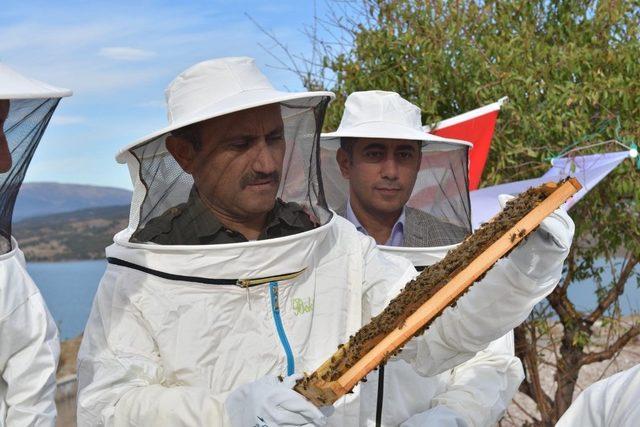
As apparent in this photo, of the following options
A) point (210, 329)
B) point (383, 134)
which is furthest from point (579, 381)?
point (210, 329)

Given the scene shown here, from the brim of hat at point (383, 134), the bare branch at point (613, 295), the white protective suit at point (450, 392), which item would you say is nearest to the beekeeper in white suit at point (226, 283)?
the white protective suit at point (450, 392)

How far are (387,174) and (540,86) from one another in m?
2.31

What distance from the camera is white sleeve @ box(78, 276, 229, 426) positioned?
2.46 meters

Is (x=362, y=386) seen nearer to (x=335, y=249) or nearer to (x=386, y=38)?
(x=335, y=249)

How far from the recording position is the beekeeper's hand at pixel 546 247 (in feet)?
7.55

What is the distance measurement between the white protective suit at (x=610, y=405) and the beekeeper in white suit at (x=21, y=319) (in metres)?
1.67

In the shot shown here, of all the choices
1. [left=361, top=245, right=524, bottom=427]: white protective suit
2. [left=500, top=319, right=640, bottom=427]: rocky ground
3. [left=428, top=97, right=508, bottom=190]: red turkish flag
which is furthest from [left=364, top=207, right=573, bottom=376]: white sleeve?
[left=500, top=319, right=640, bottom=427]: rocky ground

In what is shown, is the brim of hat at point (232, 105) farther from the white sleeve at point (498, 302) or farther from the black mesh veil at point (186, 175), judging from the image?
the white sleeve at point (498, 302)

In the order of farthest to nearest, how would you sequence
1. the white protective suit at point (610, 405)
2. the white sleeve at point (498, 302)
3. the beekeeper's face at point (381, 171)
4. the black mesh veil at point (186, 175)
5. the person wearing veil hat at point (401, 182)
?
the beekeeper's face at point (381, 171), the person wearing veil hat at point (401, 182), the black mesh veil at point (186, 175), the white sleeve at point (498, 302), the white protective suit at point (610, 405)

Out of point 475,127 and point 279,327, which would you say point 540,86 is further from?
point 279,327

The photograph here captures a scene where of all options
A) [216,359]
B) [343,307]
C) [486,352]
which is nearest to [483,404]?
[486,352]

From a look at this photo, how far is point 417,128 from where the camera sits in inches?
169

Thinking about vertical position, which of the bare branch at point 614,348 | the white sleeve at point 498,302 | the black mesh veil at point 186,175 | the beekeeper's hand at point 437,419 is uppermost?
the black mesh veil at point 186,175

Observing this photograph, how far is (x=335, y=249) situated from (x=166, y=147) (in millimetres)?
618
